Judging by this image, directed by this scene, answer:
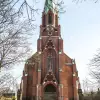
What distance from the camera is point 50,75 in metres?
42.5

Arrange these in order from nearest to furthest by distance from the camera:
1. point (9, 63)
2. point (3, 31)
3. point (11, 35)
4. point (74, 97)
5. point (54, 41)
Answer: point (3, 31), point (11, 35), point (9, 63), point (74, 97), point (54, 41)

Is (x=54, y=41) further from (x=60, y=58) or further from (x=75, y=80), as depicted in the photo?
(x=75, y=80)

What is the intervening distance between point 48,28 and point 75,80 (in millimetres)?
12403

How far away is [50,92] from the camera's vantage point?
139 feet

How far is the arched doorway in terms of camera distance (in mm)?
41688

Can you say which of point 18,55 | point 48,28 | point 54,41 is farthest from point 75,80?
point 18,55

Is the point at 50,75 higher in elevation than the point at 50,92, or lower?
higher

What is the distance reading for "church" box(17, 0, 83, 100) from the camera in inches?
1644

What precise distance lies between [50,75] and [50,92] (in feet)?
10.1

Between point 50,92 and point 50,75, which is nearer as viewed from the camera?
point 50,92

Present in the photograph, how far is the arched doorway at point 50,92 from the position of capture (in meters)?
41.7

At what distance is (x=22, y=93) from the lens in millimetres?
42438

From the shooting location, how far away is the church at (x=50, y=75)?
41750 millimetres

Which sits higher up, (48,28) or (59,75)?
(48,28)
